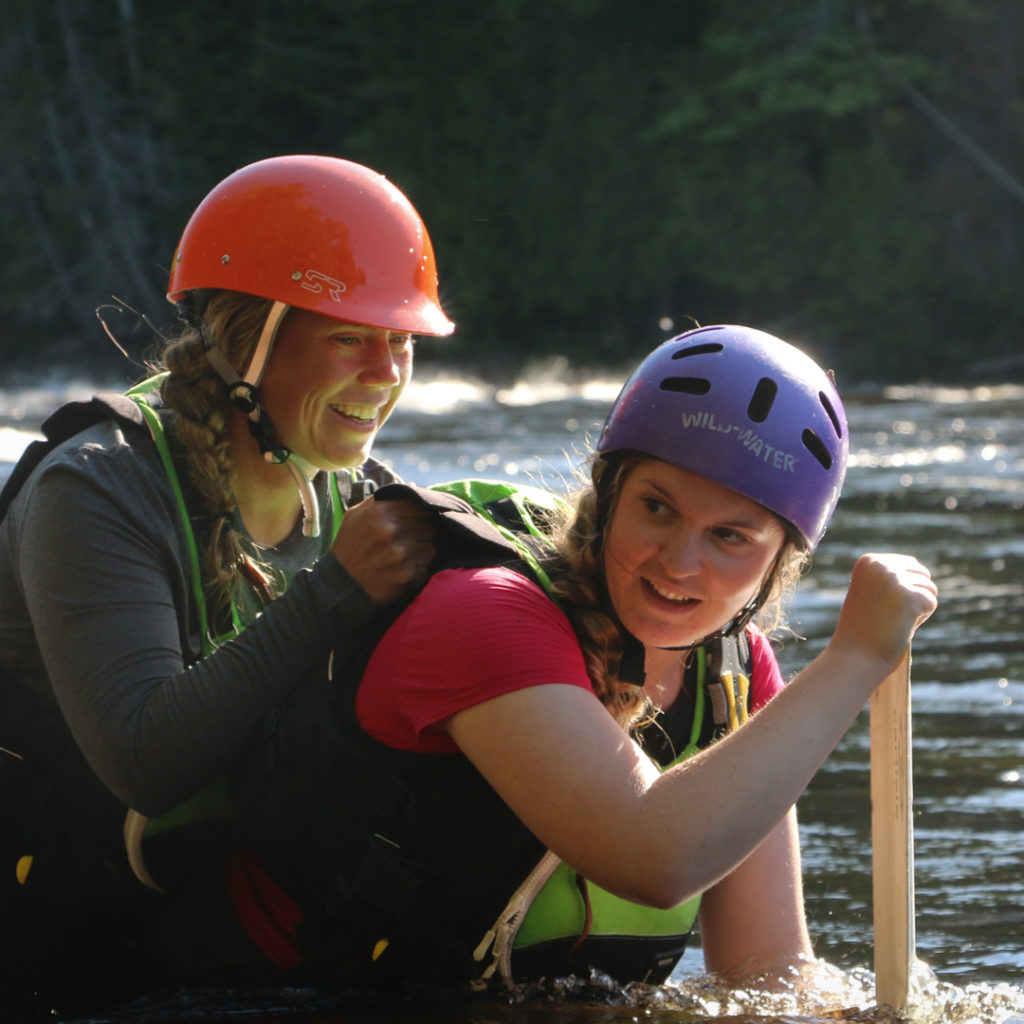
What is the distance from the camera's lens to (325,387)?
3738 mm

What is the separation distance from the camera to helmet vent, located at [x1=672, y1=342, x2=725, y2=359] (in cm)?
306

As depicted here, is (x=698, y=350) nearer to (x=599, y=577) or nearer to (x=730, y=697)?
(x=599, y=577)

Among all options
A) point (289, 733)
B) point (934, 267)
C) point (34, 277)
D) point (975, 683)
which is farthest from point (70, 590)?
point (34, 277)

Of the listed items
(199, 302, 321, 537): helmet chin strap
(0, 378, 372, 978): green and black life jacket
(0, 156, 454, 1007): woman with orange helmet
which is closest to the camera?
(0, 156, 454, 1007): woman with orange helmet

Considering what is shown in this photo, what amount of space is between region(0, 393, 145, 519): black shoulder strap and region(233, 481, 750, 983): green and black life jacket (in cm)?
65

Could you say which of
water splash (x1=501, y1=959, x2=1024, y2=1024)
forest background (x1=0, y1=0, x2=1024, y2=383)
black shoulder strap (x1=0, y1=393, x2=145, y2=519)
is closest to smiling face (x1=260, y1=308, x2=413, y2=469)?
black shoulder strap (x1=0, y1=393, x2=145, y2=519)

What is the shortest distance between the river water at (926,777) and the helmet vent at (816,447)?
765mm

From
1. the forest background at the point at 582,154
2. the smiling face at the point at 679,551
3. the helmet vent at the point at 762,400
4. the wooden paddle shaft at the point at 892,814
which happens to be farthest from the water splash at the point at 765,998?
the forest background at the point at 582,154

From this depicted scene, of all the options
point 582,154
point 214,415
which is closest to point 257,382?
point 214,415

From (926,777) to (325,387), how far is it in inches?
119

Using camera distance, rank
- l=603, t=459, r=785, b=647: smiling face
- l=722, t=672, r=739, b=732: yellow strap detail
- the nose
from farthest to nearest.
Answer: the nose
l=722, t=672, r=739, b=732: yellow strap detail
l=603, t=459, r=785, b=647: smiling face

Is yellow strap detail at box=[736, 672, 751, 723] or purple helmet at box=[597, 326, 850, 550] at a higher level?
purple helmet at box=[597, 326, 850, 550]

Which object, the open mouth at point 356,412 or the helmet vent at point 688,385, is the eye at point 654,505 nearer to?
the helmet vent at point 688,385

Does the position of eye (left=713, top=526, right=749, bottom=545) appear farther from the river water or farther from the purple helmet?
the river water
